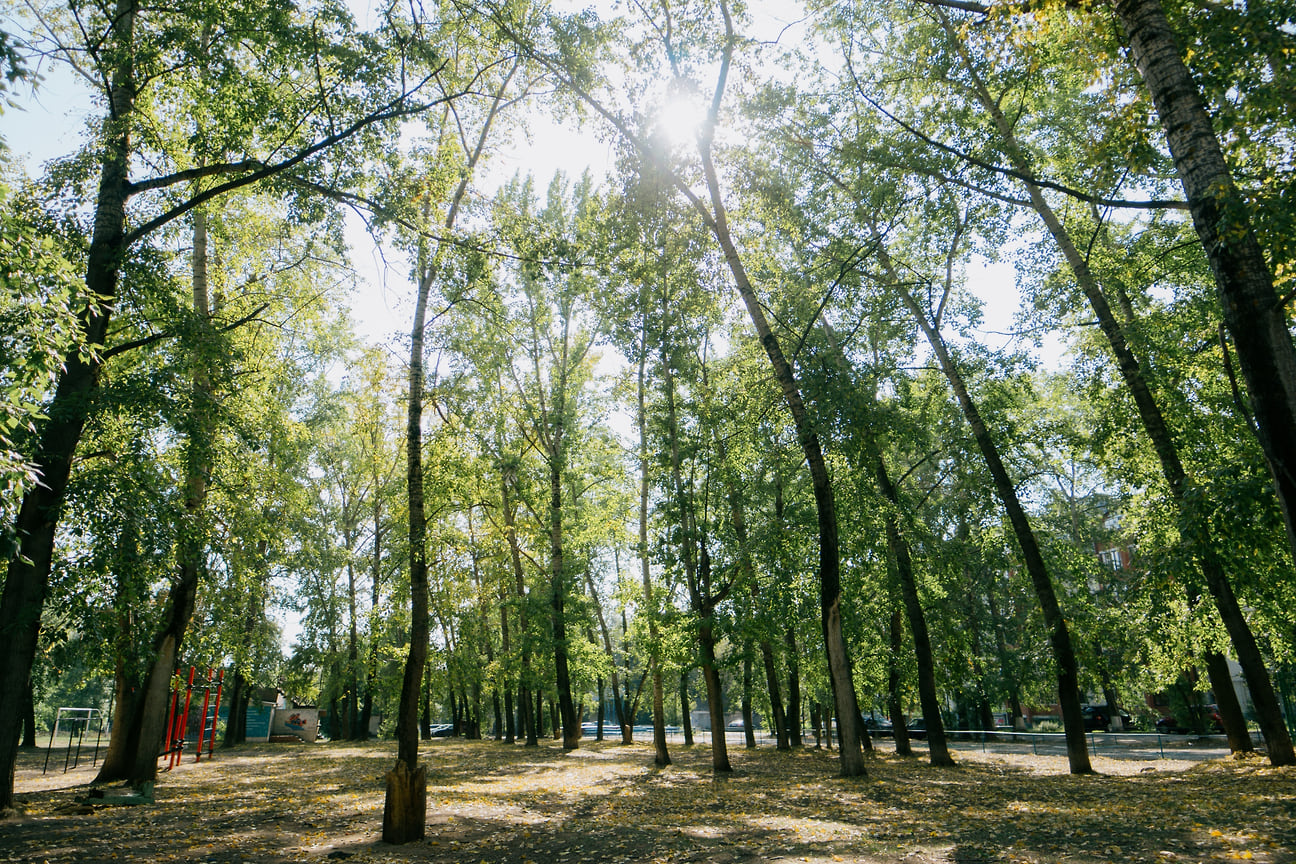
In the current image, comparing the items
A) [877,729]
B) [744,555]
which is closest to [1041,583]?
[744,555]

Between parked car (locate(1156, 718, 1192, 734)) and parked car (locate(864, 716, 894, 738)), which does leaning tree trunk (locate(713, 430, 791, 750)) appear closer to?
parked car (locate(864, 716, 894, 738))

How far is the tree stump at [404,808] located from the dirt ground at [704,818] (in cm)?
22

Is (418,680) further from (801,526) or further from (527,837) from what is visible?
(801,526)

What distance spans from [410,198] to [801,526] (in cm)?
1054

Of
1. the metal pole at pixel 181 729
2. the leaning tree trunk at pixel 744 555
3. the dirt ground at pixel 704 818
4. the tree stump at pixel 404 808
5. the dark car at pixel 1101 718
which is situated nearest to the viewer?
the dirt ground at pixel 704 818

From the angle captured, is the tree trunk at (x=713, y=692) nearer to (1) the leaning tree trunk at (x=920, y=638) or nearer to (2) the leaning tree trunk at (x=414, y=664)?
(1) the leaning tree trunk at (x=920, y=638)

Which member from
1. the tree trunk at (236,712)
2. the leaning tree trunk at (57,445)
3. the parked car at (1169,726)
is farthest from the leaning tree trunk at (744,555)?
the tree trunk at (236,712)

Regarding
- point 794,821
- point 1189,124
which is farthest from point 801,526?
point 1189,124

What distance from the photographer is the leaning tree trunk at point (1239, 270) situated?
4680mm

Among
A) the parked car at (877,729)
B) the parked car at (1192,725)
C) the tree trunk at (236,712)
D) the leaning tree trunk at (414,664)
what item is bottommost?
the parked car at (877,729)

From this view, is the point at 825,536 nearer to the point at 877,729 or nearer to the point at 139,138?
the point at 139,138

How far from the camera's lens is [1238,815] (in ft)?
24.5

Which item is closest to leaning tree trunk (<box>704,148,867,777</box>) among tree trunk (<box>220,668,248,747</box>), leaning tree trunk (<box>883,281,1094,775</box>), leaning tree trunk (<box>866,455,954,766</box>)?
leaning tree trunk (<box>883,281,1094,775</box>)

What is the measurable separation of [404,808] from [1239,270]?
939 cm
